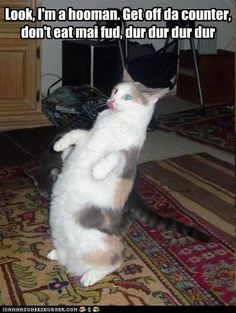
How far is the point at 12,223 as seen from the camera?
Result: 62.8 inches

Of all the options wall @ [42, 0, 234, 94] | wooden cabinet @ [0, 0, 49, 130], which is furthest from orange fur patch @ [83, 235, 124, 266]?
wall @ [42, 0, 234, 94]

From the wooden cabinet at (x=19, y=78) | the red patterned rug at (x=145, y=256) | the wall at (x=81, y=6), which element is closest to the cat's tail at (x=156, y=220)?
the red patterned rug at (x=145, y=256)

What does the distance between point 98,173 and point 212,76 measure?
2960 mm

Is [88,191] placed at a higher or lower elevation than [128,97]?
lower

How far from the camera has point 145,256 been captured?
1.42 meters

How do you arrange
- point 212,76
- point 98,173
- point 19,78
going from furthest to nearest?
point 212,76, point 19,78, point 98,173

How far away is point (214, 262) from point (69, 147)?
636 millimetres

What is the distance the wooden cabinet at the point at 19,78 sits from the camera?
2.85 m

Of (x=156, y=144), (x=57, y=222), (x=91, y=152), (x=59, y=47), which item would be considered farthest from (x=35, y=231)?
(x=59, y=47)

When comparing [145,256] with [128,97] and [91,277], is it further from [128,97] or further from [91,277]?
[128,97]

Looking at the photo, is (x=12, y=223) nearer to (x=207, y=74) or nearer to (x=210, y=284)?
(x=210, y=284)

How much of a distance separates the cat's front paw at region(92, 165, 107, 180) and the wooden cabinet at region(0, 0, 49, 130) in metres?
2.05

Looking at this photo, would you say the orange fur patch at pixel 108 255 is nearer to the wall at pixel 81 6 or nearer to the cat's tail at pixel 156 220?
the cat's tail at pixel 156 220

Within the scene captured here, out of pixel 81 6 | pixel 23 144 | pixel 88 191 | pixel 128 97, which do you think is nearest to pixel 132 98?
pixel 128 97
